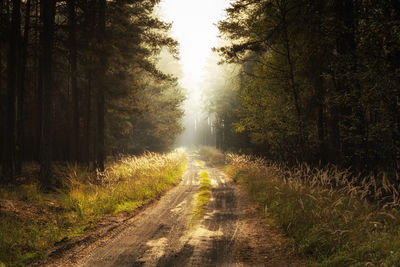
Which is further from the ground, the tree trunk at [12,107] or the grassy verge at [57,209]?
the tree trunk at [12,107]

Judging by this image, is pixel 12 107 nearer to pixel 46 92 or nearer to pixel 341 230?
pixel 46 92

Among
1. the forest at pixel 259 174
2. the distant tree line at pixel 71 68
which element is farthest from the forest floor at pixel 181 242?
the distant tree line at pixel 71 68

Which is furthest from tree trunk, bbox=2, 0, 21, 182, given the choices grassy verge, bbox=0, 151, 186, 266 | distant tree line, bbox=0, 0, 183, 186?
grassy verge, bbox=0, 151, 186, 266

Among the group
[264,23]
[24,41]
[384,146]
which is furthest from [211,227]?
[24,41]

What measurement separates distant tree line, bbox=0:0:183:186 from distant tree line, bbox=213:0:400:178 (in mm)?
5845

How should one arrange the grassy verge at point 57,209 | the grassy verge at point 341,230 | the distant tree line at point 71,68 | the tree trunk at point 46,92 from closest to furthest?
the grassy verge at point 341,230
the grassy verge at point 57,209
the tree trunk at point 46,92
the distant tree line at point 71,68

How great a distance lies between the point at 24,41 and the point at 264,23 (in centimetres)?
1336

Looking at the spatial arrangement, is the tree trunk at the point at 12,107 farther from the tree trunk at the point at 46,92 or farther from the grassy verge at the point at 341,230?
the grassy verge at the point at 341,230

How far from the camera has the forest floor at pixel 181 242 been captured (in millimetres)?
5203

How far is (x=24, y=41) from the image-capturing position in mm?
15250

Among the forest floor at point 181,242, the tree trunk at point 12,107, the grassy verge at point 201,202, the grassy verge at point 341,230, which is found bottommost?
the grassy verge at point 201,202

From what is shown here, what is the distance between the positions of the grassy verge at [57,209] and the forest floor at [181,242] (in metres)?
0.58

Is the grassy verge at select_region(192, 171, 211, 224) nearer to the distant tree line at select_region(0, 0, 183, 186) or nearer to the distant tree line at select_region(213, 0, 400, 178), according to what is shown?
the distant tree line at select_region(213, 0, 400, 178)

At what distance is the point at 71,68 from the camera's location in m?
16.0
